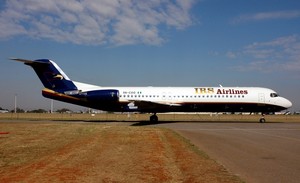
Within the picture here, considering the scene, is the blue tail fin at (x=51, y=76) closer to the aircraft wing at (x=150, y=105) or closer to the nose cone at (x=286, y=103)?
the aircraft wing at (x=150, y=105)

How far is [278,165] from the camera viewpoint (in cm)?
1012

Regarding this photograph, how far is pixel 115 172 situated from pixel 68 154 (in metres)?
3.63

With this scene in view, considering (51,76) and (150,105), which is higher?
(51,76)

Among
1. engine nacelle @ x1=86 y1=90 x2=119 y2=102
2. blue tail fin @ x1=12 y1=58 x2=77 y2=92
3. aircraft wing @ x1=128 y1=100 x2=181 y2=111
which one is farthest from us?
blue tail fin @ x1=12 y1=58 x2=77 y2=92

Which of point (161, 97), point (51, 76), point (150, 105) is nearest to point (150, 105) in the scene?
point (150, 105)

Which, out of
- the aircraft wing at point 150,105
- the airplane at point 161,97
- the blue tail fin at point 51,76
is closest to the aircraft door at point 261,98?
the airplane at point 161,97

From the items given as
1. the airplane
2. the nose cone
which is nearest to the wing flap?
the airplane

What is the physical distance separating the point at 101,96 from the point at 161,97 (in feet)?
22.1

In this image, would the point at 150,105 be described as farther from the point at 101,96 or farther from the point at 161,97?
the point at 101,96

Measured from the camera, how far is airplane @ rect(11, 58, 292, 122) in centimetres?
3741

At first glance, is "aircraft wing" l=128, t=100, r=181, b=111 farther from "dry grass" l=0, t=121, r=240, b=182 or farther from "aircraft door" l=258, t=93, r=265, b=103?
"dry grass" l=0, t=121, r=240, b=182

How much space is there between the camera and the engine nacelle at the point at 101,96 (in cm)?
3725

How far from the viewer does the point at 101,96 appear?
122 ft

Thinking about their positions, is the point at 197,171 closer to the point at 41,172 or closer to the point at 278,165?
the point at 278,165
